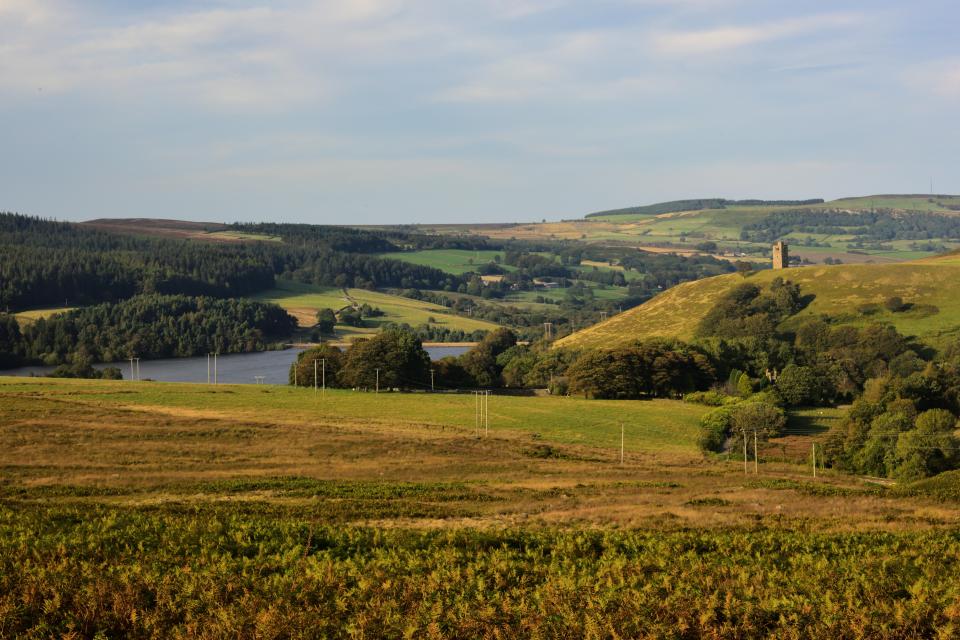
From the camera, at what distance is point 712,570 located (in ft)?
66.6

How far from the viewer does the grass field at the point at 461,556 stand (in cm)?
1639

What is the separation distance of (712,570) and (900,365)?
12068 centimetres

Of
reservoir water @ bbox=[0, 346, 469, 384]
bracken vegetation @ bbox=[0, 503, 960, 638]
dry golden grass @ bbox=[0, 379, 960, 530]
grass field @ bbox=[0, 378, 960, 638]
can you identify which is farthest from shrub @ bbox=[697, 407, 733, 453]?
reservoir water @ bbox=[0, 346, 469, 384]

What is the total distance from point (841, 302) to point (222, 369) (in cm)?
10371

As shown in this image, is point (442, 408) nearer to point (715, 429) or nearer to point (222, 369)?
point (715, 429)

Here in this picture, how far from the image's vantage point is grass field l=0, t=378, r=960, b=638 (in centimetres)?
1639

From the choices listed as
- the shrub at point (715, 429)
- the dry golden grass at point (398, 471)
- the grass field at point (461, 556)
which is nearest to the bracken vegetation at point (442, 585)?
the grass field at point (461, 556)

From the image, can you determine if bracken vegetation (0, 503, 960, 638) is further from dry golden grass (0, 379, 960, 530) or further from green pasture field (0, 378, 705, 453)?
green pasture field (0, 378, 705, 453)

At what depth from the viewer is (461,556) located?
69.3 ft

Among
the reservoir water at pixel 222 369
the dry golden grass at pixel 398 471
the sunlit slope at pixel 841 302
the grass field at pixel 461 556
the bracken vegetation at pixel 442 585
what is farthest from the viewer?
the sunlit slope at pixel 841 302

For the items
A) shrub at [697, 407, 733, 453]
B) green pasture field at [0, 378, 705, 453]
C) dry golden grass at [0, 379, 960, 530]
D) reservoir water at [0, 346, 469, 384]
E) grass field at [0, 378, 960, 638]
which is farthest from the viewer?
reservoir water at [0, 346, 469, 384]

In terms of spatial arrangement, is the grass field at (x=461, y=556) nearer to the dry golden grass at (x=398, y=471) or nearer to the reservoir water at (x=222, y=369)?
the dry golden grass at (x=398, y=471)

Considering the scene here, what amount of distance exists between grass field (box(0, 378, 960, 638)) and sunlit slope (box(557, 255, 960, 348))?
111 meters

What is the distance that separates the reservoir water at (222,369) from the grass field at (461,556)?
325ft
